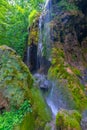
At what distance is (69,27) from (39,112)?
21.8 ft

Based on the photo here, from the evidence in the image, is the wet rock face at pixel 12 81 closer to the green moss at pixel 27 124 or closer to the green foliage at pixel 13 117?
the green foliage at pixel 13 117

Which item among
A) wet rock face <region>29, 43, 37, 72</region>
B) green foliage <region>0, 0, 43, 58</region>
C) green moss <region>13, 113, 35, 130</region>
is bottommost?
green moss <region>13, 113, 35, 130</region>

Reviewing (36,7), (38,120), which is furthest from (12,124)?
(36,7)

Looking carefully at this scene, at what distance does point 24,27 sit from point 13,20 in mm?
866

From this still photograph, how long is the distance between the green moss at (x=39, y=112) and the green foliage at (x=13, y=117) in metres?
0.25

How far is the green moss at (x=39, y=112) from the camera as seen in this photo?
7.16m

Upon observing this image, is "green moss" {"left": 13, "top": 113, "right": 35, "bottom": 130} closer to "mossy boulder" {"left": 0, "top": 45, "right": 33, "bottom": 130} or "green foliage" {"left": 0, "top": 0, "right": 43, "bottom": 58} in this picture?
"mossy boulder" {"left": 0, "top": 45, "right": 33, "bottom": 130}

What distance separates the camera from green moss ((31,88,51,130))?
7.16 m

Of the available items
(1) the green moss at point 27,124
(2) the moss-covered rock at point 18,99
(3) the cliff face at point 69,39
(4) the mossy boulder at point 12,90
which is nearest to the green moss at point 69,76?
(3) the cliff face at point 69,39

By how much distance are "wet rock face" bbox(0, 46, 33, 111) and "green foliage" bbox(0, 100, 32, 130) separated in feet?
0.52

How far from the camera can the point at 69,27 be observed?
12.9 m

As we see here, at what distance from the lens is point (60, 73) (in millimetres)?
10773

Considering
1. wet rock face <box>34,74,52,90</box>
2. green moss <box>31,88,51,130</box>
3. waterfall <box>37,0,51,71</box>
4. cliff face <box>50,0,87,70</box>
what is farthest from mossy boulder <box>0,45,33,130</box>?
cliff face <box>50,0,87,70</box>

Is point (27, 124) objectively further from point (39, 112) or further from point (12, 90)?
point (12, 90)
